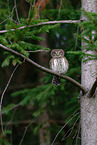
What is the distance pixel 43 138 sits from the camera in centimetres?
668

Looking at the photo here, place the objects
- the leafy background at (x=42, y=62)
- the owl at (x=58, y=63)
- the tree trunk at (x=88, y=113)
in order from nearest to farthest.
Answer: the leafy background at (x=42, y=62), the tree trunk at (x=88, y=113), the owl at (x=58, y=63)

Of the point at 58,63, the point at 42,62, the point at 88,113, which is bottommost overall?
the point at 42,62

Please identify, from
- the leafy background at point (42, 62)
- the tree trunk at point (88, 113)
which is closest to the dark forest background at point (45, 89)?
the leafy background at point (42, 62)

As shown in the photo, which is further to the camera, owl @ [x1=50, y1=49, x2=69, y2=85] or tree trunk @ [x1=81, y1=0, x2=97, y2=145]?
owl @ [x1=50, y1=49, x2=69, y2=85]

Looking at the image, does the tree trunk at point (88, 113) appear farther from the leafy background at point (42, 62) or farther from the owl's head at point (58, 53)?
the owl's head at point (58, 53)

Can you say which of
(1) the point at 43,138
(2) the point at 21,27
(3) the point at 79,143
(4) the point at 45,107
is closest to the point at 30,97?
(4) the point at 45,107

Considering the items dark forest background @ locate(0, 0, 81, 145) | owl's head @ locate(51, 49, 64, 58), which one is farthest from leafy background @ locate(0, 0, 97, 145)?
owl's head @ locate(51, 49, 64, 58)

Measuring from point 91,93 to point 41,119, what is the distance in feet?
11.3

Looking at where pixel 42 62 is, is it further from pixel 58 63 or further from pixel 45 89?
pixel 58 63

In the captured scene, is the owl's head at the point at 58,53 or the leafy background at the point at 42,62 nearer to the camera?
the leafy background at the point at 42,62

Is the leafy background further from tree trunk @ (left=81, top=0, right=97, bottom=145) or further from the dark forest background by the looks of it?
tree trunk @ (left=81, top=0, right=97, bottom=145)

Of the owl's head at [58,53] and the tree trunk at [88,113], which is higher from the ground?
the owl's head at [58,53]

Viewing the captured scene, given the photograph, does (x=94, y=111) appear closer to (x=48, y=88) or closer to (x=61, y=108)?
(x=48, y=88)

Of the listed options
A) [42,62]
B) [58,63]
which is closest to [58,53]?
[58,63]
